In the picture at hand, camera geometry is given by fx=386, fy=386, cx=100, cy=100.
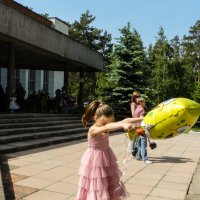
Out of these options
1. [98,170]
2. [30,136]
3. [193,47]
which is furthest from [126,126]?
[193,47]

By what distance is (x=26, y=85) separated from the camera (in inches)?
1344

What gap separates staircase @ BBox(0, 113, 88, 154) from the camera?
37.2ft

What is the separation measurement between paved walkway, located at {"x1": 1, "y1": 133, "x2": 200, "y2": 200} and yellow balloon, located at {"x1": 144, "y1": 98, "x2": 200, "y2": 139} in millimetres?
1637

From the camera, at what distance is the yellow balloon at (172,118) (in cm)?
→ 441

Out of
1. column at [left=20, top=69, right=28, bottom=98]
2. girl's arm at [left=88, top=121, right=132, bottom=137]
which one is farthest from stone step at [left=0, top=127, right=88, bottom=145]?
column at [left=20, top=69, right=28, bottom=98]

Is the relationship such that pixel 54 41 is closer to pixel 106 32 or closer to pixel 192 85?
pixel 192 85

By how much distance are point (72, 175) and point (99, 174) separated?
3.33m

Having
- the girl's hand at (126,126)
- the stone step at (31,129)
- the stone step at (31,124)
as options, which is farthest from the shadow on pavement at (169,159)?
the girl's hand at (126,126)

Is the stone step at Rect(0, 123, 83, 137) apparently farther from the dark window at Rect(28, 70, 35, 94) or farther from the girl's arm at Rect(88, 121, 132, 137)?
the dark window at Rect(28, 70, 35, 94)

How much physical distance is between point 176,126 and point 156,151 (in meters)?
8.34

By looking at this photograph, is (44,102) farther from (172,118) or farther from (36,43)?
(172,118)

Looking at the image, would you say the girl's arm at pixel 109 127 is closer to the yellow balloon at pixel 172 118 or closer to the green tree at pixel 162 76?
the yellow balloon at pixel 172 118

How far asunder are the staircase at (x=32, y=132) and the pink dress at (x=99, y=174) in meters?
5.68

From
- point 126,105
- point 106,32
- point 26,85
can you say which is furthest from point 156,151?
point 106,32
